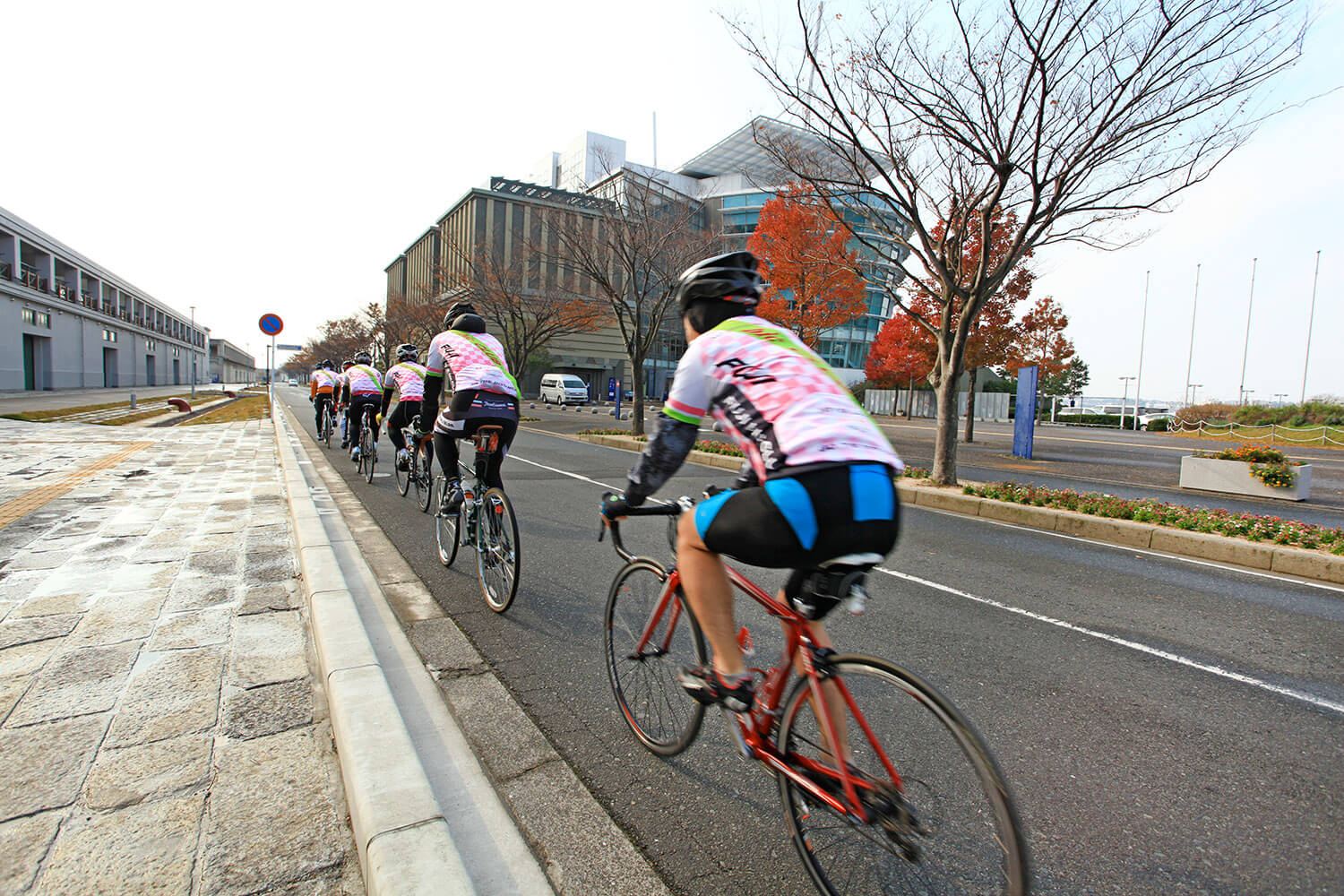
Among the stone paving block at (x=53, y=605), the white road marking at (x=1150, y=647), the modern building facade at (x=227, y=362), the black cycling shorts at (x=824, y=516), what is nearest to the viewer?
the black cycling shorts at (x=824, y=516)

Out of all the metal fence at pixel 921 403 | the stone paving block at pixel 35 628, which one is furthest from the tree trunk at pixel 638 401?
the metal fence at pixel 921 403

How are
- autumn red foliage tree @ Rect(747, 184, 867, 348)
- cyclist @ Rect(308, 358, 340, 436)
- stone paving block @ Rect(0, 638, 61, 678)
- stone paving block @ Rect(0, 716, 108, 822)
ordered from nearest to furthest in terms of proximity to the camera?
stone paving block @ Rect(0, 716, 108, 822), stone paving block @ Rect(0, 638, 61, 678), cyclist @ Rect(308, 358, 340, 436), autumn red foliage tree @ Rect(747, 184, 867, 348)

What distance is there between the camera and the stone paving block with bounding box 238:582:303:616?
391 cm

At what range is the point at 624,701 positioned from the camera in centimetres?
291

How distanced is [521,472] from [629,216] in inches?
349

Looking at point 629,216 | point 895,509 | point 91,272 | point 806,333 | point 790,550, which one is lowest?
point 790,550

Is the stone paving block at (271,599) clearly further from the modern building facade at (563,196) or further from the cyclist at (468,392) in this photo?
the modern building facade at (563,196)

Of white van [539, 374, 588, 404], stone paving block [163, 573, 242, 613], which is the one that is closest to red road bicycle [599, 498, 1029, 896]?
stone paving block [163, 573, 242, 613]

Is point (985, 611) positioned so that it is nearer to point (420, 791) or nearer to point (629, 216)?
point (420, 791)

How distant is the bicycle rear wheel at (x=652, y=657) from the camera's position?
8.16 ft

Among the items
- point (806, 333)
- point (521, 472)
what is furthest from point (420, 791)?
point (806, 333)

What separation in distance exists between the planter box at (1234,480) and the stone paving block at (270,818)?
45.3ft

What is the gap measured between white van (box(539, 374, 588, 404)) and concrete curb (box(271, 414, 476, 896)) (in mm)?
37475

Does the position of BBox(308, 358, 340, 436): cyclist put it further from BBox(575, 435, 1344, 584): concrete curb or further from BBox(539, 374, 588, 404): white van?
BBox(539, 374, 588, 404): white van
